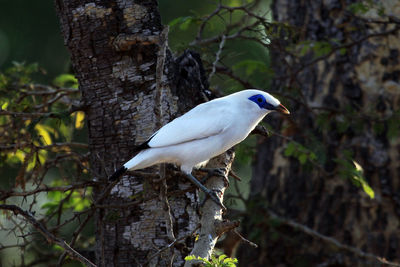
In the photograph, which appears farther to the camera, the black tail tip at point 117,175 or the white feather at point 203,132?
the white feather at point 203,132

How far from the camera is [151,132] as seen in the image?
3477 mm

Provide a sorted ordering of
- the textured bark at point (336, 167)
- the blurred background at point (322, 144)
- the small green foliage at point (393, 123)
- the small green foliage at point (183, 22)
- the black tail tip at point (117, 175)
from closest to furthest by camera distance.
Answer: the black tail tip at point (117, 175)
the small green foliage at point (183, 22)
the small green foliage at point (393, 123)
the blurred background at point (322, 144)
the textured bark at point (336, 167)

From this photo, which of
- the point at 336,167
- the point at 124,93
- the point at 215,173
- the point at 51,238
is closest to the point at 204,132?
the point at 215,173

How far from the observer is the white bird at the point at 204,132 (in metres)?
3.36

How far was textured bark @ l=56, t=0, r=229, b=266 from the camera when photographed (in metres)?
3.43

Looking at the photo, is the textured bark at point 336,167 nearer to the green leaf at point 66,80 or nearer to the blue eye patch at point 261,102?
the blue eye patch at point 261,102

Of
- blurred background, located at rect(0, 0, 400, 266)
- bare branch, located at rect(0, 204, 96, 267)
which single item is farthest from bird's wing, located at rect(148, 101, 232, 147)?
blurred background, located at rect(0, 0, 400, 266)

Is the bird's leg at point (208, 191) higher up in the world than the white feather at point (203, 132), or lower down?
lower down

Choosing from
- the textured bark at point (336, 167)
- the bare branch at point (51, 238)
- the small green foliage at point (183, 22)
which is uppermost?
the small green foliage at point (183, 22)

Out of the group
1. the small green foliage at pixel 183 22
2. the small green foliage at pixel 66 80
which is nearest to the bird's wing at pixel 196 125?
the small green foliage at pixel 183 22

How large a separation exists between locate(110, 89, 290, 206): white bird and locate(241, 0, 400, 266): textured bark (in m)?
2.03

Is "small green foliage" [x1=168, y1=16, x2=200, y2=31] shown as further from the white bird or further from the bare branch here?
the bare branch

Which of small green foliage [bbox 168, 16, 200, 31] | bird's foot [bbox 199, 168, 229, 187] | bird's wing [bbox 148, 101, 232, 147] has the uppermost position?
small green foliage [bbox 168, 16, 200, 31]

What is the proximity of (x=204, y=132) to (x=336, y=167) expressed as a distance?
8.46 ft
